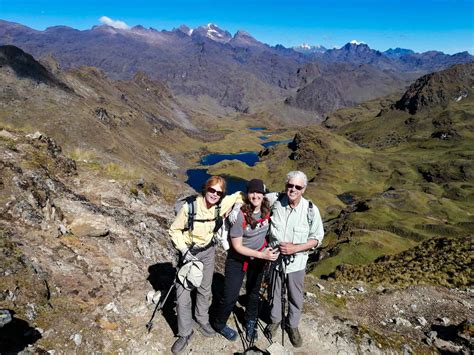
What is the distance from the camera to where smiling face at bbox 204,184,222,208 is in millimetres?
9422

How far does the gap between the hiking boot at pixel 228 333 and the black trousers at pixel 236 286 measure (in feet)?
0.38

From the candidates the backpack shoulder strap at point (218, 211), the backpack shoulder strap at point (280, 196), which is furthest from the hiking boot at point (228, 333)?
the backpack shoulder strap at point (280, 196)

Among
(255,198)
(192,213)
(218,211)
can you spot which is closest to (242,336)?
(218,211)

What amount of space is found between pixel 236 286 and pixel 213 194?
314 centimetres

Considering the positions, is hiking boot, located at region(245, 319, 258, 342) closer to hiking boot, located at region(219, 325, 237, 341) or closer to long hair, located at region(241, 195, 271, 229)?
hiking boot, located at region(219, 325, 237, 341)

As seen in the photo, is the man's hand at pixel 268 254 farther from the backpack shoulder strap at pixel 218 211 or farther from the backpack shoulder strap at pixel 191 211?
the backpack shoulder strap at pixel 191 211

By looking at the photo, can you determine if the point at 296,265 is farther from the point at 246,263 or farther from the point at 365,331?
the point at 365,331

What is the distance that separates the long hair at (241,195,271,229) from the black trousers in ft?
3.87

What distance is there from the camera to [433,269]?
75.7ft

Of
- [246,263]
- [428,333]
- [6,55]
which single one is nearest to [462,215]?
[428,333]

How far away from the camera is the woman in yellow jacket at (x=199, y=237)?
9.66m

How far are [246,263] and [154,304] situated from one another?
4.53 m

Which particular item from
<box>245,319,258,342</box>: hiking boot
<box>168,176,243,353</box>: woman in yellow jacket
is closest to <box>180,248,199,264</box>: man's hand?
<box>168,176,243,353</box>: woman in yellow jacket

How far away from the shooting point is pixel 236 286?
1050cm
